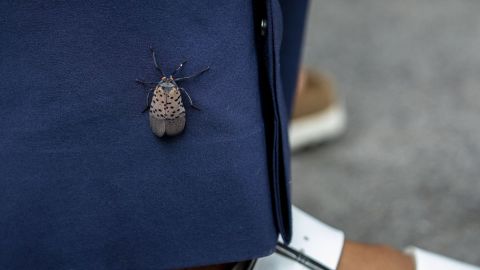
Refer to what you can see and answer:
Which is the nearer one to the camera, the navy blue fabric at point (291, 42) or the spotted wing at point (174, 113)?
the spotted wing at point (174, 113)

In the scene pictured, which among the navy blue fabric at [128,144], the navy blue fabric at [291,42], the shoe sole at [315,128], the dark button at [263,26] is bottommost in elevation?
the navy blue fabric at [128,144]

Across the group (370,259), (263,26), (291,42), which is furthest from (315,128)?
(263,26)

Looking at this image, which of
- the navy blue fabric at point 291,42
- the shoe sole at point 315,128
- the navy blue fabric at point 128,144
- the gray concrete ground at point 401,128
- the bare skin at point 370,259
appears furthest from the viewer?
the shoe sole at point 315,128

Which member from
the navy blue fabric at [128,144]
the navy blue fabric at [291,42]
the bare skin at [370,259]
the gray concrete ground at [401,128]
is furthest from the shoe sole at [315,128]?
the navy blue fabric at [128,144]

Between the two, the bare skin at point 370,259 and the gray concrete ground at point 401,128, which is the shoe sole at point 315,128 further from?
the bare skin at point 370,259

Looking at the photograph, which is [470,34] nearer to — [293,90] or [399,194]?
[399,194]

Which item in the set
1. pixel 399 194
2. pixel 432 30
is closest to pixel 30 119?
pixel 399 194

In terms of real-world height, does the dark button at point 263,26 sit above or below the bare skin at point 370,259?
above

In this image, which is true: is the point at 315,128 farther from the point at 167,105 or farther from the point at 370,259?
the point at 167,105

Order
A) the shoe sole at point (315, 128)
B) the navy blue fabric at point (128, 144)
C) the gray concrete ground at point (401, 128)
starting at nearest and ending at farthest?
1. the navy blue fabric at point (128, 144)
2. the gray concrete ground at point (401, 128)
3. the shoe sole at point (315, 128)
